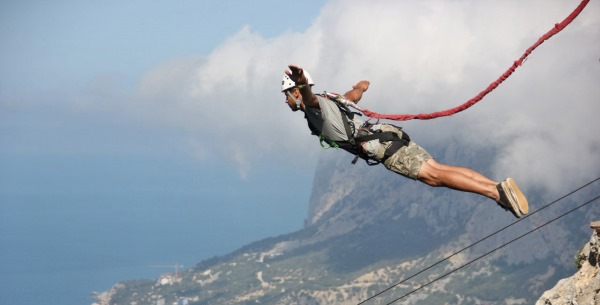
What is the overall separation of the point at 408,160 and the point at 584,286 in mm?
7301

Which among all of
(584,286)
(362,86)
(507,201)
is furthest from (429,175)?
(584,286)

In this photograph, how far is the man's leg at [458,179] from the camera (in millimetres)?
20219

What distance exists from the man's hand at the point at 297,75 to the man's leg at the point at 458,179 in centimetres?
279

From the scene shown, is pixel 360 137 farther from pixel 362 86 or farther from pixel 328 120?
pixel 362 86

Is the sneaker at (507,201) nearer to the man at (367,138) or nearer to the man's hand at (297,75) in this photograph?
the man at (367,138)

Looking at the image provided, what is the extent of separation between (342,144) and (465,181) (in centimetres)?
305

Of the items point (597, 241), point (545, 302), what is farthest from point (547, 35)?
point (545, 302)

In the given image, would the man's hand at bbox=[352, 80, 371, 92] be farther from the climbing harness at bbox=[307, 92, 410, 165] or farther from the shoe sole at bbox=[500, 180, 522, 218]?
the shoe sole at bbox=[500, 180, 522, 218]

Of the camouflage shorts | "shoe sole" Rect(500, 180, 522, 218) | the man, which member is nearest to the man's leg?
the man

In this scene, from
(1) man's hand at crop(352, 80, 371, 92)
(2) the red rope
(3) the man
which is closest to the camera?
(2) the red rope

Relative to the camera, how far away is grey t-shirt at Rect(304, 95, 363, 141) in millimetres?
22219

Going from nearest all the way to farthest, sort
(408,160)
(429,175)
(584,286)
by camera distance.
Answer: (429,175) → (408,160) → (584,286)

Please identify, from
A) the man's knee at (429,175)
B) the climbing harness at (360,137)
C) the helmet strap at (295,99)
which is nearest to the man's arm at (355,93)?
the climbing harness at (360,137)

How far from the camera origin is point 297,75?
66.8ft
